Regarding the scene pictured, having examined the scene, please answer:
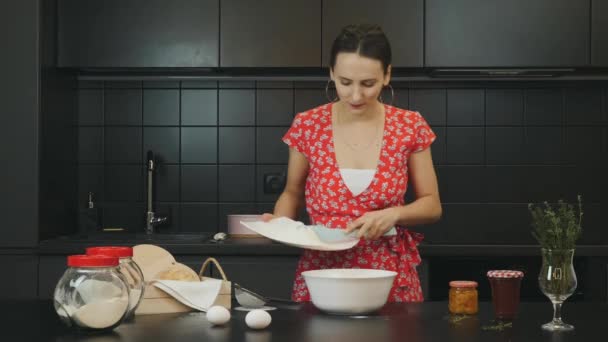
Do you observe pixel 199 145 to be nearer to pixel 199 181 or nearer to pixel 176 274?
pixel 199 181

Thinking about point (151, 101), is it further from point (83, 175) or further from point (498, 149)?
point (498, 149)

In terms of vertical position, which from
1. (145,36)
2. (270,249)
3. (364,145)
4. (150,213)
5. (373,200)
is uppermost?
(145,36)

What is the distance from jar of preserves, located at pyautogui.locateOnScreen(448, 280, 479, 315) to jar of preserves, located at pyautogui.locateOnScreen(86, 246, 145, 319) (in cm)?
64

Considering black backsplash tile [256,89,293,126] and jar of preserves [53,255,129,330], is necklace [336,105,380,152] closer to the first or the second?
jar of preserves [53,255,129,330]

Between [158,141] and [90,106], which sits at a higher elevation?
[90,106]

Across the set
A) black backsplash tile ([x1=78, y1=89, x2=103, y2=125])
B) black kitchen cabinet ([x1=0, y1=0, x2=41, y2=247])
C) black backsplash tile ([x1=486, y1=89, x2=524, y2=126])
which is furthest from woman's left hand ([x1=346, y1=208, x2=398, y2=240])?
black backsplash tile ([x1=78, y1=89, x2=103, y2=125])

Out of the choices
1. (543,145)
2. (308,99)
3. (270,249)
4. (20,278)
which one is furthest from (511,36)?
(20,278)

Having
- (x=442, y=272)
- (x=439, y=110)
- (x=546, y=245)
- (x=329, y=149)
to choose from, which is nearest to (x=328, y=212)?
(x=329, y=149)

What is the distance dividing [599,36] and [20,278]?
8.04 ft

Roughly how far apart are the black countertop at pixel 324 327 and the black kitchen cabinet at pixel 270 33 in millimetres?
1799

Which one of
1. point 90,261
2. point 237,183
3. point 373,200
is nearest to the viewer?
point 90,261

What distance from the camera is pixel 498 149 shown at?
3859 mm

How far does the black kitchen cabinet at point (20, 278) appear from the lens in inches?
130

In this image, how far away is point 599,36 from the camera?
3.53 meters
